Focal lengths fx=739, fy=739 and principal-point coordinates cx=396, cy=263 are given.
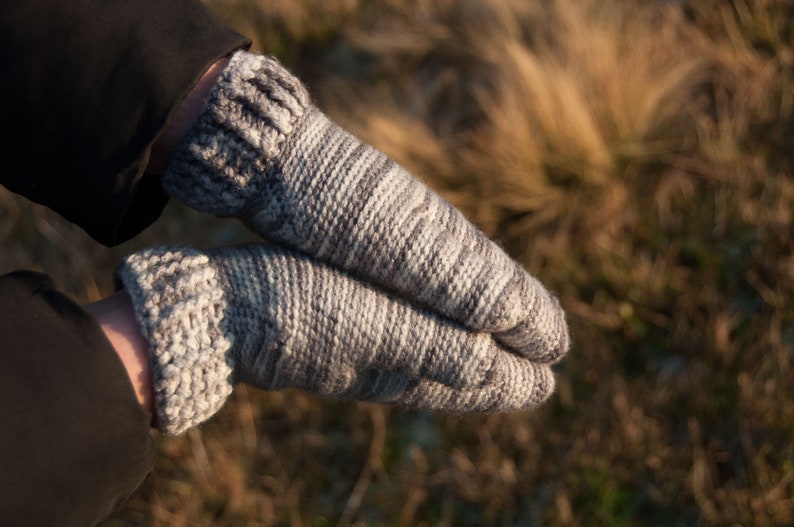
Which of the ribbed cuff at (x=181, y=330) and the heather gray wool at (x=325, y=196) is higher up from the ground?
the heather gray wool at (x=325, y=196)

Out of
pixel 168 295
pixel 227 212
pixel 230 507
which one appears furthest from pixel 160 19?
pixel 230 507

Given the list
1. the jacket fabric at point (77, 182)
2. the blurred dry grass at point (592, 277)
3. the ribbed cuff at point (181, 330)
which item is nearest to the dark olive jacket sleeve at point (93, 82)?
the jacket fabric at point (77, 182)

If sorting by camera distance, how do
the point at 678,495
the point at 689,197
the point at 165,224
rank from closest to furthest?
the point at 678,495, the point at 689,197, the point at 165,224

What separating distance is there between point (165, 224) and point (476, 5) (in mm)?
1308

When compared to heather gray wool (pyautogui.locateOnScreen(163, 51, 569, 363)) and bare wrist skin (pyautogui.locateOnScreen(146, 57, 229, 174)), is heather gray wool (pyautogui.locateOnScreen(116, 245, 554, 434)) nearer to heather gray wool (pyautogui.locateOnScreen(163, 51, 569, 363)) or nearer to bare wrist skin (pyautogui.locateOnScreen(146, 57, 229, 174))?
heather gray wool (pyautogui.locateOnScreen(163, 51, 569, 363))

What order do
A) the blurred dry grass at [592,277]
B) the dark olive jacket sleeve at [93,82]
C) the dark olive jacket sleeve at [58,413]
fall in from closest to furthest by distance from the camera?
the dark olive jacket sleeve at [58,413] < the dark olive jacket sleeve at [93,82] < the blurred dry grass at [592,277]

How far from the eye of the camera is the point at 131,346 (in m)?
1.20

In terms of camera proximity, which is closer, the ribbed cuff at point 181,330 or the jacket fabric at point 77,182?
the jacket fabric at point 77,182

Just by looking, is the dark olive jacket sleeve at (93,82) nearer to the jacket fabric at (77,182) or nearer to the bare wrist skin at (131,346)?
the jacket fabric at (77,182)

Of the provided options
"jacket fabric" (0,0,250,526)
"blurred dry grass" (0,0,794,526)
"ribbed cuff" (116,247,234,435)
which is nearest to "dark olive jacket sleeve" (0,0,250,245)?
"jacket fabric" (0,0,250,526)

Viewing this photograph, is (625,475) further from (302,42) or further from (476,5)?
(302,42)

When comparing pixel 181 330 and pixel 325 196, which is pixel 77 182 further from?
pixel 325 196

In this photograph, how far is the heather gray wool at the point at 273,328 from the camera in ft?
3.90

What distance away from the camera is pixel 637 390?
191 cm
